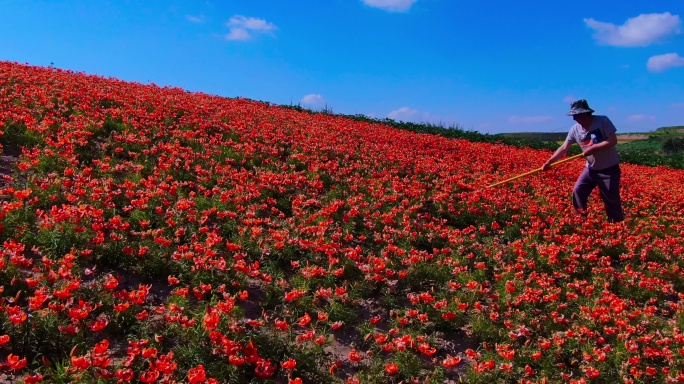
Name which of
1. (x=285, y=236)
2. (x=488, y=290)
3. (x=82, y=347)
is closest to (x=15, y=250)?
(x=82, y=347)

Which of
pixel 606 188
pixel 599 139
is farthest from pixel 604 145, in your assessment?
pixel 606 188

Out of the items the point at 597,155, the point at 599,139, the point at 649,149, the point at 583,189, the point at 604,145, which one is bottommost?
the point at 583,189

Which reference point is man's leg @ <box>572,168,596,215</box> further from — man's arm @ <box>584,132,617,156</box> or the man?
man's arm @ <box>584,132,617,156</box>

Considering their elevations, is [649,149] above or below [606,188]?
above

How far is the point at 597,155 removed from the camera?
9.58 m

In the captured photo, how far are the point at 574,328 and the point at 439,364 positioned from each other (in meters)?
1.78

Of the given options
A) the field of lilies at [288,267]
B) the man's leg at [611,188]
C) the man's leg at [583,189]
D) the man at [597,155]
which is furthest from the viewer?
the man's leg at [583,189]

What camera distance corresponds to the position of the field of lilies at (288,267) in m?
4.41

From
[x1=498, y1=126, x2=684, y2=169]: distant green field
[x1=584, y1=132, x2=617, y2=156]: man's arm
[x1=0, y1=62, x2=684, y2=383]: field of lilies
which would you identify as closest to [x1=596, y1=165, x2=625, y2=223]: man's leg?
[x1=0, y1=62, x2=684, y2=383]: field of lilies

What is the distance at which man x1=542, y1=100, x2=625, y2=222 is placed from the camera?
933 cm

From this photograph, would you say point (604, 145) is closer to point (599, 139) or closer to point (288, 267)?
point (599, 139)

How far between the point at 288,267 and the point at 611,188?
664cm

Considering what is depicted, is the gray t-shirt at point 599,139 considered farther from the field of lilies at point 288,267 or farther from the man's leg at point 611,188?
the field of lilies at point 288,267

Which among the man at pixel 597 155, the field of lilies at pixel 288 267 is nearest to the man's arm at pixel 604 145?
the man at pixel 597 155
